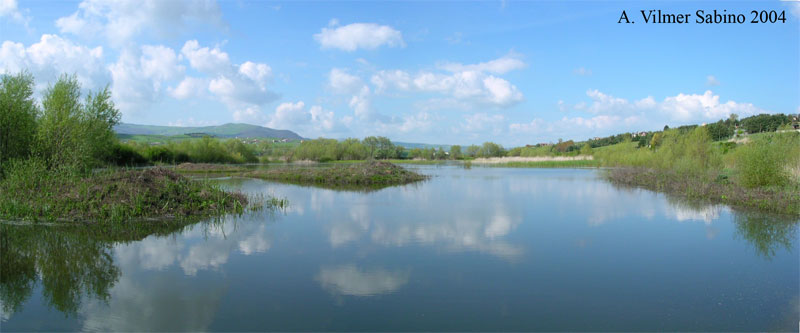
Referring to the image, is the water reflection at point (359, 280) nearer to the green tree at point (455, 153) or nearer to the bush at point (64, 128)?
the bush at point (64, 128)

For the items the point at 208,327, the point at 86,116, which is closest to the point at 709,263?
the point at 208,327

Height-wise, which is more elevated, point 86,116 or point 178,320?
point 86,116

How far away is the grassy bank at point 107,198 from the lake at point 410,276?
1124 millimetres

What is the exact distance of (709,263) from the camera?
→ 6.75 m

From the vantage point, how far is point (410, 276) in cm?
592

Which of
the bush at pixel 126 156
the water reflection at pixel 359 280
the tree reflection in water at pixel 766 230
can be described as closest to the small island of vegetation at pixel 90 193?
the water reflection at pixel 359 280

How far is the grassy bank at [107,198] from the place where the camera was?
402 inches

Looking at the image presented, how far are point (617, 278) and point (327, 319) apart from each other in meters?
4.07

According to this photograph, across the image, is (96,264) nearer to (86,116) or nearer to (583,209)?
(583,209)

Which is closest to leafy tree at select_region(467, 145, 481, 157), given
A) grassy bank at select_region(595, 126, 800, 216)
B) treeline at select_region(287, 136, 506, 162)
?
treeline at select_region(287, 136, 506, 162)

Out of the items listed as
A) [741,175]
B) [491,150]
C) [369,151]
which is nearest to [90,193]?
[741,175]

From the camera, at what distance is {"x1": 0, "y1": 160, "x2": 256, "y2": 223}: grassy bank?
1020 cm

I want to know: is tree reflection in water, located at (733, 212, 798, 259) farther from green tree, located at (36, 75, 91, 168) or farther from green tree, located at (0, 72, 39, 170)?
green tree, located at (0, 72, 39, 170)

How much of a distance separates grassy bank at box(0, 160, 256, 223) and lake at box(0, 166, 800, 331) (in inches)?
44.3
